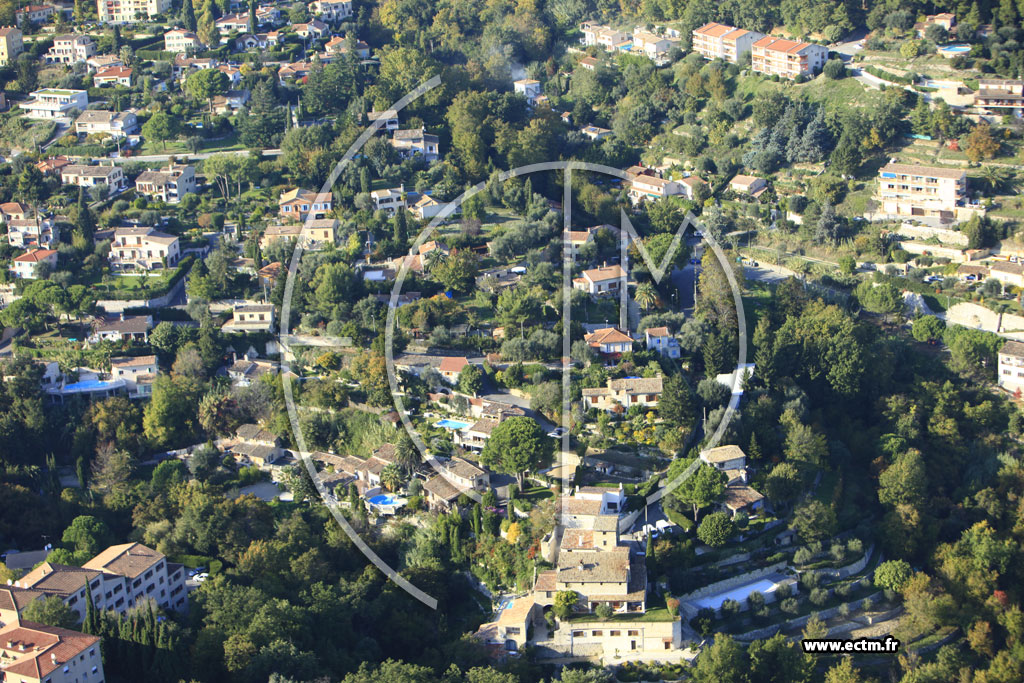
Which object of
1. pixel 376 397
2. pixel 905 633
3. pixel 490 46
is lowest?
pixel 905 633

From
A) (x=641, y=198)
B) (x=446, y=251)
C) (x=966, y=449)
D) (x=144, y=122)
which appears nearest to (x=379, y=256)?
(x=446, y=251)

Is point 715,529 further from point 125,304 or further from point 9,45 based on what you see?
point 9,45

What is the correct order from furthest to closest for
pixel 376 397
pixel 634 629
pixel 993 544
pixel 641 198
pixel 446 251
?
pixel 641 198, pixel 446 251, pixel 376 397, pixel 993 544, pixel 634 629

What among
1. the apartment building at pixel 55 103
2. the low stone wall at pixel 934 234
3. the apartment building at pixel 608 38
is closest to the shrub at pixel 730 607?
the low stone wall at pixel 934 234

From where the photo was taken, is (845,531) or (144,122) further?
(144,122)

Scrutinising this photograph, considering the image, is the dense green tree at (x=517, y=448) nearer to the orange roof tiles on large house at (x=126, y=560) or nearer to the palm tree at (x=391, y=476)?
the palm tree at (x=391, y=476)

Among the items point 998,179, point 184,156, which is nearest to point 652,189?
point 998,179

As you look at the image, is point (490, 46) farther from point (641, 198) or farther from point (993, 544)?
point (993, 544)
